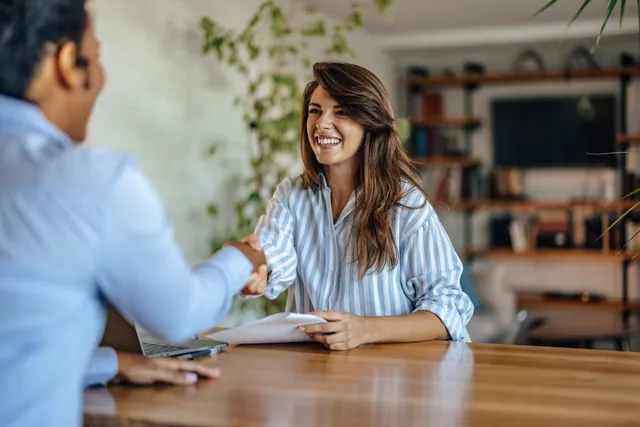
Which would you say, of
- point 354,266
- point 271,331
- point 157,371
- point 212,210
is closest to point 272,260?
point 354,266

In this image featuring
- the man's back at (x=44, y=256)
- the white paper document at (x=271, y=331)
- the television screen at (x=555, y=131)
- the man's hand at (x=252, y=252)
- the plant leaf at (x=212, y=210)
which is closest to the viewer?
the man's back at (x=44, y=256)

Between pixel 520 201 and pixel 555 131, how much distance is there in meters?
0.74

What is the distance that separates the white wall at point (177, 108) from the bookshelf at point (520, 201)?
100 inches

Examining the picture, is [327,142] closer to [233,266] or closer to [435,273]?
[435,273]

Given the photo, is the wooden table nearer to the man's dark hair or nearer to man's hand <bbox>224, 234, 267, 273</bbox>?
man's hand <bbox>224, 234, 267, 273</bbox>

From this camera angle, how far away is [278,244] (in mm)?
1909

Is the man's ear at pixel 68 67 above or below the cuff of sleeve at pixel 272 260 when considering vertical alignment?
above

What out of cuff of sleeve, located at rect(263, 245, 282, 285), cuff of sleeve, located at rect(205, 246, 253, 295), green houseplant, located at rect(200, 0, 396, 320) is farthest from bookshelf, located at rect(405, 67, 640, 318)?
cuff of sleeve, located at rect(205, 246, 253, 295)

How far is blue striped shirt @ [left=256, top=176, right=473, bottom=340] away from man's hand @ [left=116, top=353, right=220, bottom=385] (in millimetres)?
571

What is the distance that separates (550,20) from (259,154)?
3.07 metres

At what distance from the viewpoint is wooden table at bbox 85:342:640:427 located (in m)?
1.05

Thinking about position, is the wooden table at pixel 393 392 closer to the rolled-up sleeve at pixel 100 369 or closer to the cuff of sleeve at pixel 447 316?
the rolled-up sleeve at pixel 100 369

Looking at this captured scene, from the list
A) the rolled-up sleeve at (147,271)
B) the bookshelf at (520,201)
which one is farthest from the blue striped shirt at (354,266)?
the bookshelf at (520,201)

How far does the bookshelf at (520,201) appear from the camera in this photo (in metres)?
6.45
